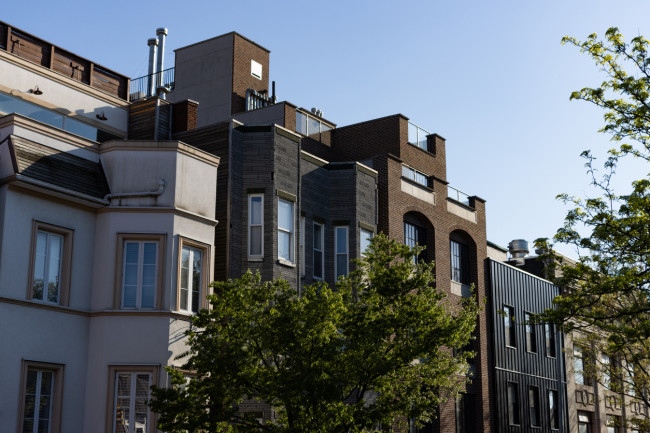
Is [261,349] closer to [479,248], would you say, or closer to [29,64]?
[29,64]

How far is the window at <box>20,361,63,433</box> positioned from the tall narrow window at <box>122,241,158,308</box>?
7.94ft

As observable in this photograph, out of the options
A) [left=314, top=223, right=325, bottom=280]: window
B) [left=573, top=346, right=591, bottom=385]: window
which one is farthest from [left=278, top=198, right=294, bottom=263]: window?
[left=573, top=346, right=591, bottom=385]: window

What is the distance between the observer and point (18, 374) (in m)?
19.8

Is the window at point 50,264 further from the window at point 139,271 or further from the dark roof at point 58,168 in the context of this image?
the window at point 139,271

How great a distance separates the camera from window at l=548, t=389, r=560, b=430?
42.8 m

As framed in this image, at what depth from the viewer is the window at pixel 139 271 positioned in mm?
22234

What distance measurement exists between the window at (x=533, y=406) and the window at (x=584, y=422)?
5.05 m

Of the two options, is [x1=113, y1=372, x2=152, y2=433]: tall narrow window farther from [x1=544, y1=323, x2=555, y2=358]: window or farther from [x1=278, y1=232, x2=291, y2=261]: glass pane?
[x1=544, y1=323, x2=555, y2=358]: window

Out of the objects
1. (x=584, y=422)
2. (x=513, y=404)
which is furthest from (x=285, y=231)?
(x=584, y=422)

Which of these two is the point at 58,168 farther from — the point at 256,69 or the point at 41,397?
the point at 256,69

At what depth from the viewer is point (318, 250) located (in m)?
29.4

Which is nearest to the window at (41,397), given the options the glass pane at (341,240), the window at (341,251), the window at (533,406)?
the window at (341,251)

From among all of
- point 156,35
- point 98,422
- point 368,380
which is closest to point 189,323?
point 98,422

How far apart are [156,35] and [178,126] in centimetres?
1983
